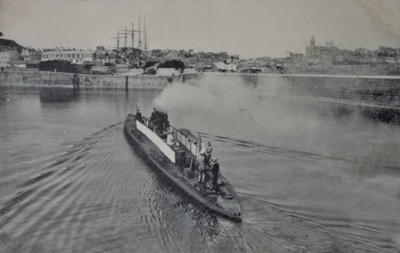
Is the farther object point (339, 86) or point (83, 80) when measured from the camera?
point (83, 80)

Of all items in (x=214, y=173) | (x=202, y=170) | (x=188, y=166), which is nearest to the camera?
(x=214, y=173)

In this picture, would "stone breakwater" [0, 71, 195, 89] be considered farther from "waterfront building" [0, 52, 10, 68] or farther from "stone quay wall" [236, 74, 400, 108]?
"stone quay wall" [236, 74, 400, 108]

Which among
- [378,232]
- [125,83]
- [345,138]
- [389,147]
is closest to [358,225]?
[378,232]

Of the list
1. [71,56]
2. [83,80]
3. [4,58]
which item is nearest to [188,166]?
[83,80]

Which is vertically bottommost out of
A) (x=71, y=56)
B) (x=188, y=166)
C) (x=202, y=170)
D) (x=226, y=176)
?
(x=226, y=176)

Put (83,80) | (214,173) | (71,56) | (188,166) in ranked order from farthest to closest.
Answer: (71,56) → (83,80) → (188,166) → (214,173)

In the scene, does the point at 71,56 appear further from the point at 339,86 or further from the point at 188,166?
the point at 188,166

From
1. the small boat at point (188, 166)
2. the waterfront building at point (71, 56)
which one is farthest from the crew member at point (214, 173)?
the waterfront building at point (71, 56)

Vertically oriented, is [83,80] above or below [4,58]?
below
